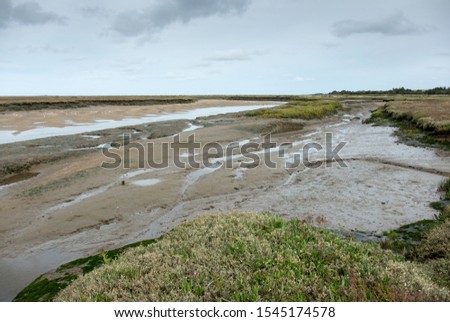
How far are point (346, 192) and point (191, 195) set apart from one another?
7.30 meters

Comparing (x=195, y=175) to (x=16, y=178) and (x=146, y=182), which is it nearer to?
(x=146, y=182)

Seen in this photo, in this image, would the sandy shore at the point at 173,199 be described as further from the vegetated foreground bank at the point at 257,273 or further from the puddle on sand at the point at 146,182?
the vegetated foreground bank at the point at 257,273

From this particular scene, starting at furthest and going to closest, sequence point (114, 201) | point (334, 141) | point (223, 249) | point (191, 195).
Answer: point (334, 141), point (191, 195), point (114, 201), point (223, 249)

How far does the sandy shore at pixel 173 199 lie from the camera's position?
12148mm

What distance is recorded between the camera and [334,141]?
3400cm

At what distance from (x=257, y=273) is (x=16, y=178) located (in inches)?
739

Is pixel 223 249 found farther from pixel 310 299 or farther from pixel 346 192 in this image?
pixel 346 192

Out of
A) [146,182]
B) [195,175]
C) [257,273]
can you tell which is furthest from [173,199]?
[257,273]

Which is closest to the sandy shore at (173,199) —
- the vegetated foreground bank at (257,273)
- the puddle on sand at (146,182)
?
the puddle on sand at (146,182)

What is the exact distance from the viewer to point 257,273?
6.89 metres

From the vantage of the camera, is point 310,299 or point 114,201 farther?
point 114,201

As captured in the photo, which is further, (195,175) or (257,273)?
(195,175)

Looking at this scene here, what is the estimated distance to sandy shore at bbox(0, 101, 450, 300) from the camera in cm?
1215
